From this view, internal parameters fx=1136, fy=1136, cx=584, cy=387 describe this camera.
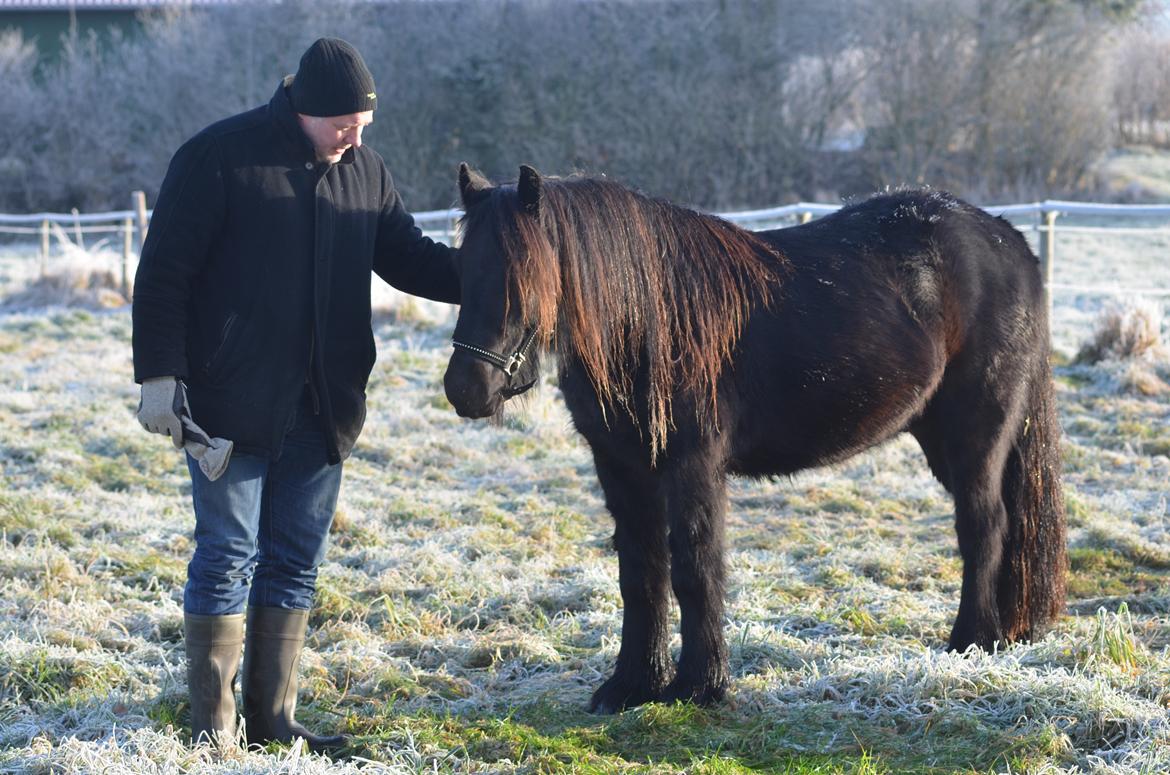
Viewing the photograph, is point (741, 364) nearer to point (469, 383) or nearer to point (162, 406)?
point (469, 383)

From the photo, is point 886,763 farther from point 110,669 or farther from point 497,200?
point 110,669

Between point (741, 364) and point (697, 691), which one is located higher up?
point (741, 364)

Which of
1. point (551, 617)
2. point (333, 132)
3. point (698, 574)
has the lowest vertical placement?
point (551, 617)

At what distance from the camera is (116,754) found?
10.4 feet

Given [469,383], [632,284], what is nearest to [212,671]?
[469,383]

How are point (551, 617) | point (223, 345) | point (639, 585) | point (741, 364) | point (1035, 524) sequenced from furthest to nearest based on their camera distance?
1. point (551, 617)
2. point (1035, 524)
3. point (639, 585)
4. point (741, 364)
5. point (223, 345)

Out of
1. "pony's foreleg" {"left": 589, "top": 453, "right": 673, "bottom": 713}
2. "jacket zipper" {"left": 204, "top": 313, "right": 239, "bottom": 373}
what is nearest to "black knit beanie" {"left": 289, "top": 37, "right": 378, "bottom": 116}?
"jacket zipper" {"left": 204, "top": 313, "right": 239, "bottom": 373}

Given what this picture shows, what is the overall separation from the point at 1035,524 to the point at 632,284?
A: 210 centimetres

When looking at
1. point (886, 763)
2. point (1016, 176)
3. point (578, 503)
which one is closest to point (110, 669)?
point (886, 763)

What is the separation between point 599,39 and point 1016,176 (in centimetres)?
869

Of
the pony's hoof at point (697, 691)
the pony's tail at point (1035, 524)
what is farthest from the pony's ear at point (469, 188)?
the pony's tail at point (1035, 524)

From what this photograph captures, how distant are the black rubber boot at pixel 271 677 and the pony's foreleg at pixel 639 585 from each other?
1.01 m

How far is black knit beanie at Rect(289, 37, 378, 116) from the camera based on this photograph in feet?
10.5

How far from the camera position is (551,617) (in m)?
4.83
